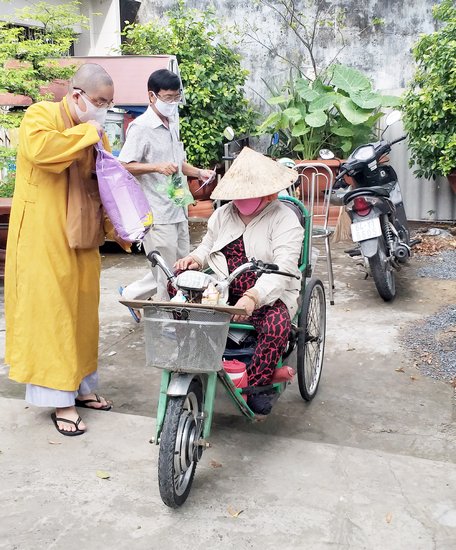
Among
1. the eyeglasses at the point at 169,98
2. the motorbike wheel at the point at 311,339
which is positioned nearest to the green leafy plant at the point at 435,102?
the eyeglasses at the point at 169,98

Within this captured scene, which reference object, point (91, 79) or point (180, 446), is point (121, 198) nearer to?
point (91, 79)

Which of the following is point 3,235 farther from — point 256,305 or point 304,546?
point 304,546

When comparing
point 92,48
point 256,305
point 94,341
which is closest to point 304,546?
point 256,305

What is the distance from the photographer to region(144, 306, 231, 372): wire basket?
2.71 m

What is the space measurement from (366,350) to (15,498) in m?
2.57

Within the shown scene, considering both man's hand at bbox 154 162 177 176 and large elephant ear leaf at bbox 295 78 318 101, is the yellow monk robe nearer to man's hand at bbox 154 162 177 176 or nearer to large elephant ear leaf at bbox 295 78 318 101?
→ man's hand at bbox 154 162 177 176

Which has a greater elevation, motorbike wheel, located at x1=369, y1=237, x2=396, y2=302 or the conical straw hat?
the conical straw hat

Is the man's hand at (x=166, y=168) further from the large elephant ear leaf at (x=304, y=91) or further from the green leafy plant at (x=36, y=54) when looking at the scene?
the large elephant ear leaf at (x=304, y=91)

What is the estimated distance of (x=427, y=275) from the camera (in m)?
6.39

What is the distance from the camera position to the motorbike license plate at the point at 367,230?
5344 millimetres

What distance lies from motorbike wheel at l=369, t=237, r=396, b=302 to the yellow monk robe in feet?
8.57

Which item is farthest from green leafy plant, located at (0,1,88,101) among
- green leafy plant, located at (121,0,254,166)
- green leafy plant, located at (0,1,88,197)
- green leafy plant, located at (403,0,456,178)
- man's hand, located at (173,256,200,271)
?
green leafy plant, located at (403,0,456,178)

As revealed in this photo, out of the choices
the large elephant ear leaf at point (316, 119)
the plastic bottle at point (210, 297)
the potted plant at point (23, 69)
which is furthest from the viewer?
the large elephant ear leaf at point (316, 119)

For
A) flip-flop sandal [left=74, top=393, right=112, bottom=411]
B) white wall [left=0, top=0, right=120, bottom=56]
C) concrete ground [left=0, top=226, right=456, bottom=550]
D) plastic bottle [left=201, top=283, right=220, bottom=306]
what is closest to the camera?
concrete ground [left=0, top=226, right=456, bottom=550]
